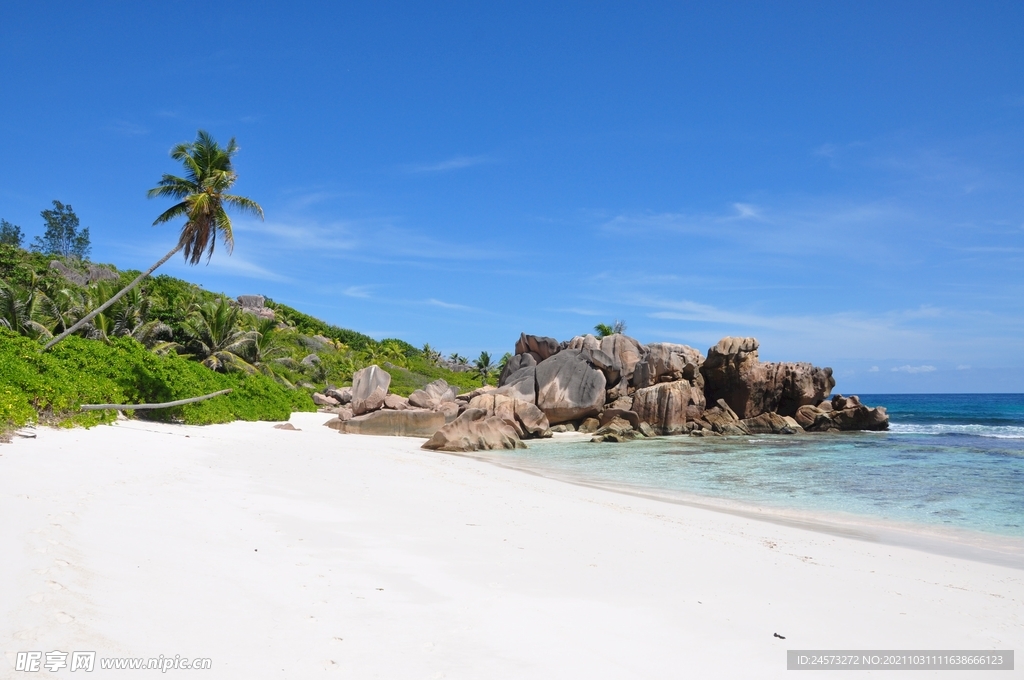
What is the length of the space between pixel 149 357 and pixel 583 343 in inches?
1194

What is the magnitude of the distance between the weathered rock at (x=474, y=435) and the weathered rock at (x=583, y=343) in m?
15.8

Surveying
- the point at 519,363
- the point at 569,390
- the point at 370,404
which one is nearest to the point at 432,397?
the point at 370,404

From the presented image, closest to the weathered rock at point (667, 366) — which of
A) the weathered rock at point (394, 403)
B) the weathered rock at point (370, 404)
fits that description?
the weathered rock at point (394, 403)

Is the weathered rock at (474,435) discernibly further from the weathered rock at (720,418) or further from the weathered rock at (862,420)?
the weathered rock at (862,420)

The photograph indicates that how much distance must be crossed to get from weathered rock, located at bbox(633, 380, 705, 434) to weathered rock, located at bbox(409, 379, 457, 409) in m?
11.6

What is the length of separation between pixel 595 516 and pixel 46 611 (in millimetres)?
7566

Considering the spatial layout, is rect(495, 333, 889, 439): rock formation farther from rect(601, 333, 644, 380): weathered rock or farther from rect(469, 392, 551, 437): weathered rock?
rect(469, 392, 551, 437): weathered rock

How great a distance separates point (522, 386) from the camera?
38625 millimetres

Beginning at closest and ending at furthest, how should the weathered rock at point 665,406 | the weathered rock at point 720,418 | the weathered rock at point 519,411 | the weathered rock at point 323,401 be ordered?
the weathered rock at point 519,411, the weathered rock at point 665,406, the weathered rock at point 720,418, the weathered rock at point 323,401

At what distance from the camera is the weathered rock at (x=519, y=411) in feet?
108

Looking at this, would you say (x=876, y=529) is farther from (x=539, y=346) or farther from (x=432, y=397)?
(x=539, y=346)

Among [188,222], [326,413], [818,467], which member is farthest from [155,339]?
[818,467]

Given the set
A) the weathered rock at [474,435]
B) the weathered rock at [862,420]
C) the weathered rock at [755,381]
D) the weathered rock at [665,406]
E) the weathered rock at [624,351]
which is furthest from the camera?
the weathered rock at [624,351]

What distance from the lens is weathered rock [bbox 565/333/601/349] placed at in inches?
1745
